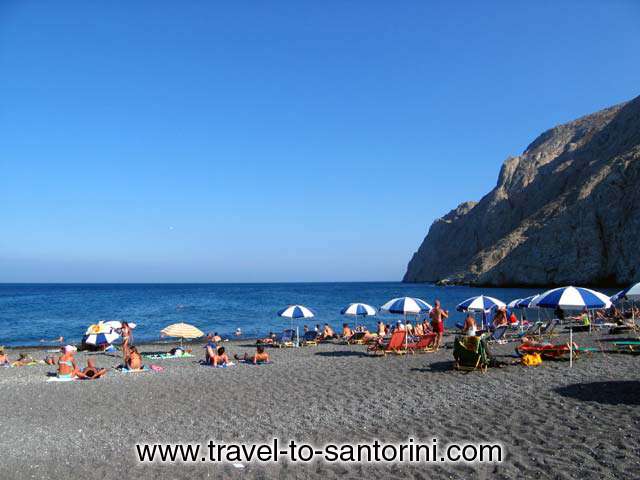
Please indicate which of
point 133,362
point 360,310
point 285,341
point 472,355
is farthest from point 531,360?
point 285,341

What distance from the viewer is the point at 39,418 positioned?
32.6ft

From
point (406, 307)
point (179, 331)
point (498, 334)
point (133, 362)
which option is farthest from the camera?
point (179, 331)

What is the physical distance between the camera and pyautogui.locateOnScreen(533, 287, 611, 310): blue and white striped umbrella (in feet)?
39.9

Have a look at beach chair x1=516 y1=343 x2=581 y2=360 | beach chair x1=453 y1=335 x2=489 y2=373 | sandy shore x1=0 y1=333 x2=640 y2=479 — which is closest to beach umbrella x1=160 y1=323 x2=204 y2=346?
sandy shore x1=0 y1=333 x2=640 y2=479

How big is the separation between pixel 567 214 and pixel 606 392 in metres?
68.9

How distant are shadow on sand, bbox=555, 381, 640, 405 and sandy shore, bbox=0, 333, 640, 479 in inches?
1.2

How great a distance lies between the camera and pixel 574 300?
40.0 feet

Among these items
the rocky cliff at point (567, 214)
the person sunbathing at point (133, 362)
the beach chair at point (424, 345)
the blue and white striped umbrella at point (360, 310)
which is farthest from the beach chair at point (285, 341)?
the rocky cliff at point (567, 214)

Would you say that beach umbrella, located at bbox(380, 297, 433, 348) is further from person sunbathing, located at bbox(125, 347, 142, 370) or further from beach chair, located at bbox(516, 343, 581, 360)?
person sunbathing, located at bbox(125, 347, 142, 370)

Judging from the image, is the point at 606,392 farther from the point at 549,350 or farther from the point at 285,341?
the point at 285,341

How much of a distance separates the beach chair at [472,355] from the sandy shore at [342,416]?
408 mm

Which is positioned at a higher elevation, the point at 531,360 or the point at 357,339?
the point at 531,360

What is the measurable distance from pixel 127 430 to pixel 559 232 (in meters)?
73.7

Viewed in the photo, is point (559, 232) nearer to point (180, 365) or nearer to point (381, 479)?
point (180, 365)
